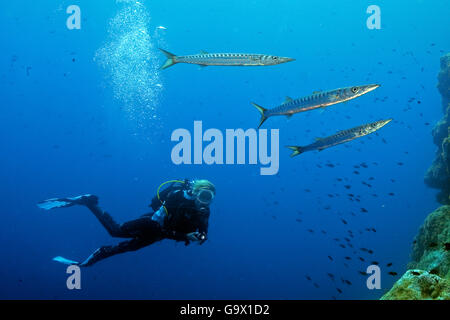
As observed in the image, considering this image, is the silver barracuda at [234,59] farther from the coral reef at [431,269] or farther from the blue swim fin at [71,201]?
the blue swim fin at [71,201]

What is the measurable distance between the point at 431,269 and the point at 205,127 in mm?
54858

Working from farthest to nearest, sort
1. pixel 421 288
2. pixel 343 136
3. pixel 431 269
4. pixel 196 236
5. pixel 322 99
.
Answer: pixel 196 236 → pixel 343 136 → pixel 322 99 → pixel 431 269 → pixel 421 288

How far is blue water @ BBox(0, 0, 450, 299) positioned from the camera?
43.8m

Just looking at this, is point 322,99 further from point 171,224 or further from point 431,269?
point 171,224

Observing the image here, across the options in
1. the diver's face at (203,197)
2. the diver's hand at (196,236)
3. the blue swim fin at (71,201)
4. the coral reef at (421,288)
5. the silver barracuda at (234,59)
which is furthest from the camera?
the blue swim fin at (71,201)

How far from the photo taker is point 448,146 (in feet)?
31.0

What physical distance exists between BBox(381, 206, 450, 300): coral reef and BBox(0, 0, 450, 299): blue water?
31.0m

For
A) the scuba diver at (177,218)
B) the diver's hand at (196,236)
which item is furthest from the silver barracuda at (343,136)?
the diver's hand at (196,236)

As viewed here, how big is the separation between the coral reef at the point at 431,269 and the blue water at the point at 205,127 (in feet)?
102

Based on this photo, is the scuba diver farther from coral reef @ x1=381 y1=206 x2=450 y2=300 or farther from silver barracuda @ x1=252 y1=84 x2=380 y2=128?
coral reef @ x1=381 y1=206 x2=450 y2=300

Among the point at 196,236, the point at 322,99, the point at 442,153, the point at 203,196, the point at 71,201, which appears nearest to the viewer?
the point at 322,99

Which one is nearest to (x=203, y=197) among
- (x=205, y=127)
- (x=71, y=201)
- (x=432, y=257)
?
(x=432, y=257)

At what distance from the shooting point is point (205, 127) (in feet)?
194

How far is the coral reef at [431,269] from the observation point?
3.31 m
